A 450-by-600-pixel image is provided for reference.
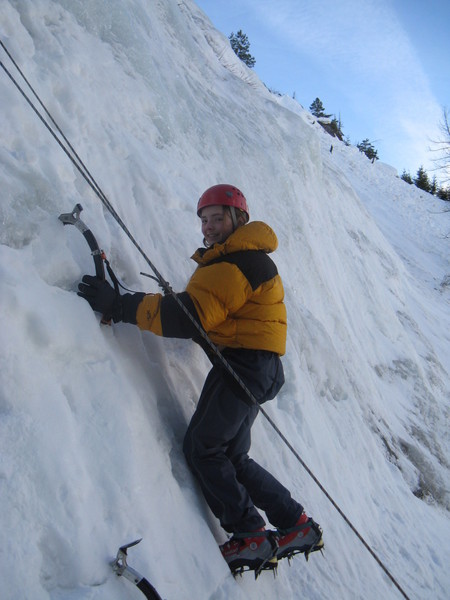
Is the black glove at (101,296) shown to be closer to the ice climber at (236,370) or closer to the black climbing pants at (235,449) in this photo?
the ice climber at (236,370)

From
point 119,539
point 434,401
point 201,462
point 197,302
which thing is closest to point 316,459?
point 201,462

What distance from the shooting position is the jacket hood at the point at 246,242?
8.41ft

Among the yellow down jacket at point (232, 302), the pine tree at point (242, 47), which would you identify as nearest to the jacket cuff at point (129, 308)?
the yellow down jacket at point (232, 302)

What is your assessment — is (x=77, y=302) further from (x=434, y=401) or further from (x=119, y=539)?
(x=434, y=401)

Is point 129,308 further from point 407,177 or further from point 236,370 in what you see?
point 407,177

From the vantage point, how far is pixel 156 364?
8.81 ft

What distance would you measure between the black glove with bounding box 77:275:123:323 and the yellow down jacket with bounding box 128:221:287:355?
65 millimetres

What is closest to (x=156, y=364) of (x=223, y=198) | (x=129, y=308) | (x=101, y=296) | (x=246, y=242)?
(x=129, y=308)

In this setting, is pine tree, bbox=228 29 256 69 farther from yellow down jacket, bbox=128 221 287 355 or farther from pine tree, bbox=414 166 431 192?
yellow down jacket, bbox=128 221 287 355

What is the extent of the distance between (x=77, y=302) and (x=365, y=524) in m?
Result: 3.37

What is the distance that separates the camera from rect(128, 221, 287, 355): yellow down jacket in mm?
2408

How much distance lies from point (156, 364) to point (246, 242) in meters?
0.91

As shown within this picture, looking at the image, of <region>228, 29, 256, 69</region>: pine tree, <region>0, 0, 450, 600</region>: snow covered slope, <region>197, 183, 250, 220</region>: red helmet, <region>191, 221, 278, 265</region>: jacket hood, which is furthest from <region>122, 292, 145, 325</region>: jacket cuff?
<region>228, 29, 256, 69</region>: pine tree

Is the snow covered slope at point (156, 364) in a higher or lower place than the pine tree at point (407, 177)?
lower
